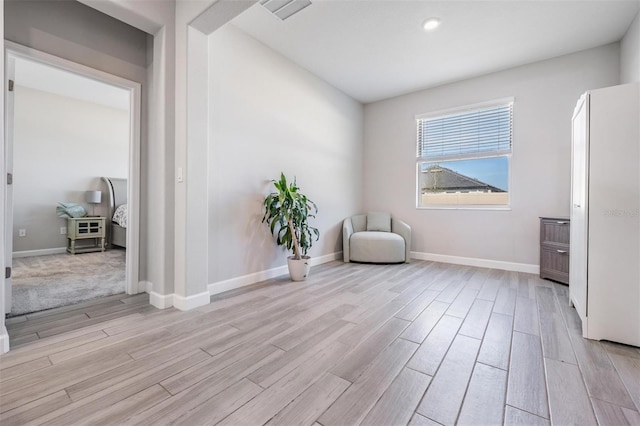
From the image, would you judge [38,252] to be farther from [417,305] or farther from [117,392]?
[417,305]

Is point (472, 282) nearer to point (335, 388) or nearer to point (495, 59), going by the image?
point (335, 388)

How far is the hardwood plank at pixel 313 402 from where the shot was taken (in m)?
1.11

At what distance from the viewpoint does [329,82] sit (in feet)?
14.0

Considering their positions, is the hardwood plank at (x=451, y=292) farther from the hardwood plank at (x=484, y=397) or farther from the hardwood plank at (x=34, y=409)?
the hardwood plank at (x=34, y=409)

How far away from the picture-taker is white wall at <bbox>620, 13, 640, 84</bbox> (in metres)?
2.61

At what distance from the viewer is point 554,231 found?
3236 millimetres

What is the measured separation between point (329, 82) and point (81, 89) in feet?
14.3

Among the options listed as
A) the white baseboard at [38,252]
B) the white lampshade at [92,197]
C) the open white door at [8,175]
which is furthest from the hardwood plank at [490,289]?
the white baseboard at [38,252]

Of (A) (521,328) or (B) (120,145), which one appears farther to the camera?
(B) (120,145)

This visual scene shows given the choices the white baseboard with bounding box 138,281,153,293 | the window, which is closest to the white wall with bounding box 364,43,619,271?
the window

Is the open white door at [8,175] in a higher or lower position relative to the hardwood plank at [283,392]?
higher

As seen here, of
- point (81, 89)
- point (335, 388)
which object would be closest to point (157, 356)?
point (335, 388)

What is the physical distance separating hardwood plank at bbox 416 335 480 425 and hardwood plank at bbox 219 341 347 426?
51 cm

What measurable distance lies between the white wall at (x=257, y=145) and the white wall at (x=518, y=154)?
1.23 meters
